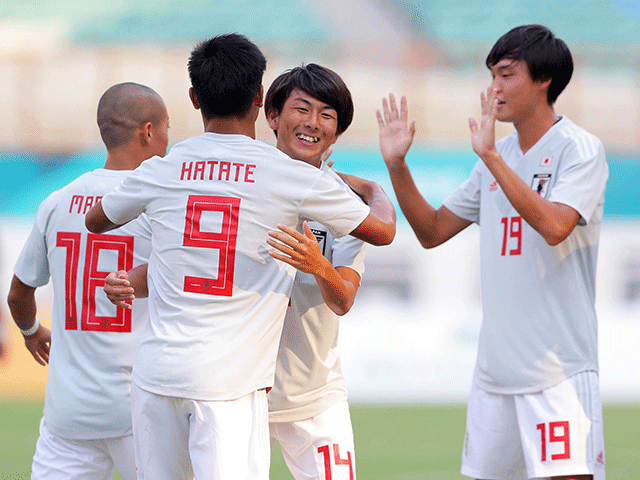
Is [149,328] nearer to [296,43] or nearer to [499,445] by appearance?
[499,445]

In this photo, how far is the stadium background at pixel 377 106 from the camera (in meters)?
9.58

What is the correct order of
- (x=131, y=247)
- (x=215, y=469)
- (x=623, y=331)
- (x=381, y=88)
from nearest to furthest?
(x=215, y=469) → (x=131, y=247) → (x=623, y=331) → (x=381, y=88)

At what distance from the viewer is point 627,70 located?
1452cm

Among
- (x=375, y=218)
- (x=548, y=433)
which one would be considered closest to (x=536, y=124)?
(x=375, y=218)

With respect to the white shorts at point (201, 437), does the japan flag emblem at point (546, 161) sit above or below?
above

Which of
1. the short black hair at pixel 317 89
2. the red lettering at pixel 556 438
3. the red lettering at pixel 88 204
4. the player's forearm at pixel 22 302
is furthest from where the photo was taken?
the player's forearm at pixel 22 302

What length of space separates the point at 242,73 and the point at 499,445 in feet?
5.71

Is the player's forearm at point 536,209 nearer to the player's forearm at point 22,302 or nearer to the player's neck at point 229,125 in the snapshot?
the player's neck at point 229,125

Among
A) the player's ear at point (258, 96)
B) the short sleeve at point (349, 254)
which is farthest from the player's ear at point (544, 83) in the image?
the player's ear at point (258, 96)

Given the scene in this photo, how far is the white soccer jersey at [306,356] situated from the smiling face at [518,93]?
3.04ft

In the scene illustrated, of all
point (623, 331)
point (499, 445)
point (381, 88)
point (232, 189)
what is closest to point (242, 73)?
point (232, 189)

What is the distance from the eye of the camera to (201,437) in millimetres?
2359

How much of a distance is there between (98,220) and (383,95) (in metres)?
11.5

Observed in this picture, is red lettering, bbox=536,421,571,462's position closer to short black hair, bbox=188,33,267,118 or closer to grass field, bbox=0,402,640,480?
short black hair, bbox=188,33,267,118
